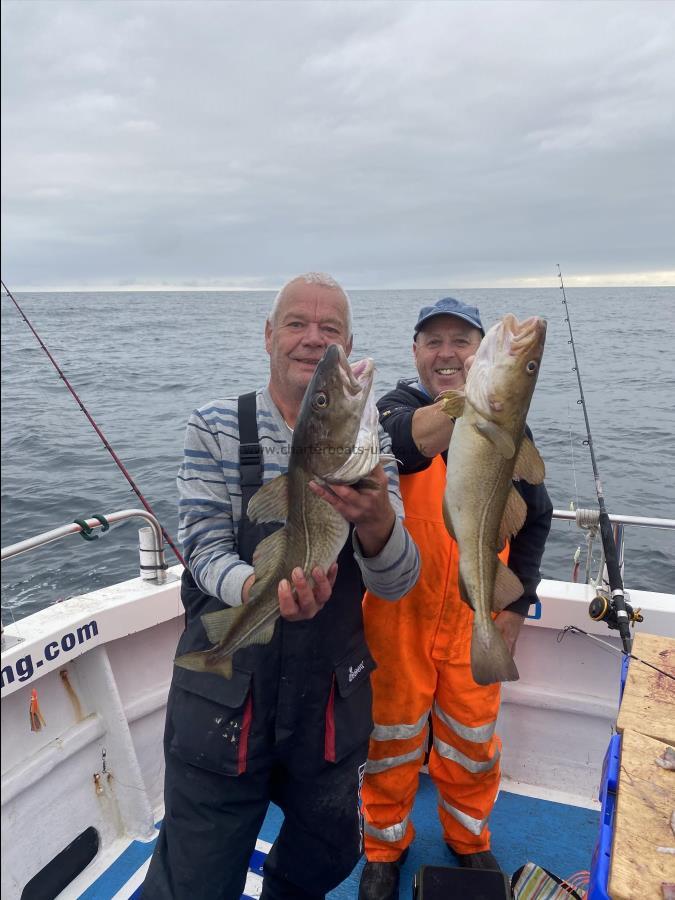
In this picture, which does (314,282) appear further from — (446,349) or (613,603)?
(613,603)

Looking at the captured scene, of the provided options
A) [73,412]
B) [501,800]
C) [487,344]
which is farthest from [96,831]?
[73,412]

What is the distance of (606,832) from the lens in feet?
7.19

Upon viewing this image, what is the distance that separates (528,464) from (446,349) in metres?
1.15

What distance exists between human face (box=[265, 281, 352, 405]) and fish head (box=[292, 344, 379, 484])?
35cm

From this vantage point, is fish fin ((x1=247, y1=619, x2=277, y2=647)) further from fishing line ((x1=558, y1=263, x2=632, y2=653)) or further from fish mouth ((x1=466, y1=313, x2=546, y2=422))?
fishing line ((x1=558, y1=263, x2=632, y2=653))

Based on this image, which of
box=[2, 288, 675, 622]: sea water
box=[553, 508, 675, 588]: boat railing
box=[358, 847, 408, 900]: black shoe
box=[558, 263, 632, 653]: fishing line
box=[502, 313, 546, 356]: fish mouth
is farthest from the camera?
box=[2, 288, 675, 622]: sea water

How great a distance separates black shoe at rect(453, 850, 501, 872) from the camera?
3.44 meters

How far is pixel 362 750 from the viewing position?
2.76 m

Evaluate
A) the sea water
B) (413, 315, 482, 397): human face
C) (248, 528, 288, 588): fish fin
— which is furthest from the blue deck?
(413, 315, 482, 397): human face

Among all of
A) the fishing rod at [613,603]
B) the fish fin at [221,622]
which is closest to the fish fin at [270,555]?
the fish fin at [221,622]

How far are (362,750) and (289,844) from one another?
1.61ft

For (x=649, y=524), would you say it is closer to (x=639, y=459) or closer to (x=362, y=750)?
(x=362, y=750)

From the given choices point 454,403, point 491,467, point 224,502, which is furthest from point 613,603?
point 224,502

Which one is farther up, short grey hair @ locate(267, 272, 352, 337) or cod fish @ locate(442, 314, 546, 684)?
short grey hair @ locate(267, 272, 352, 337)
